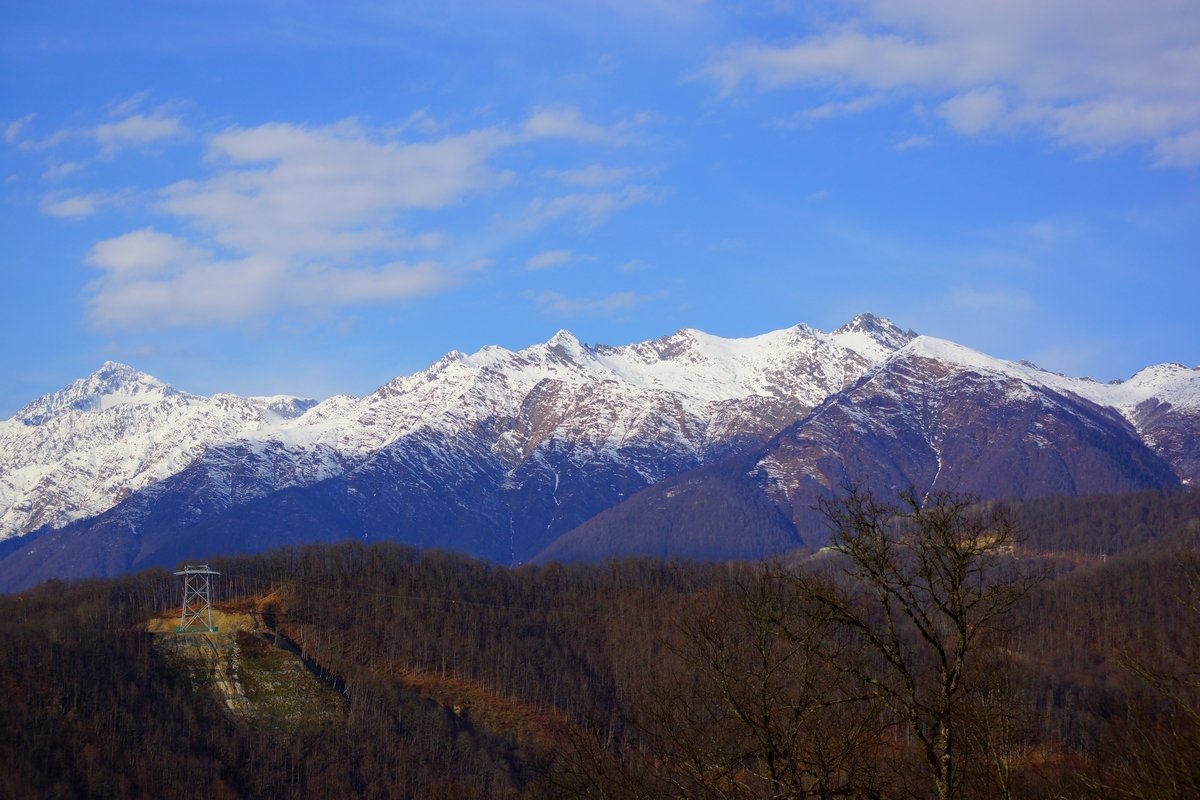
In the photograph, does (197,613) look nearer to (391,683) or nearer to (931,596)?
(391,683)

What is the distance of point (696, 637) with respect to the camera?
23.8 meters

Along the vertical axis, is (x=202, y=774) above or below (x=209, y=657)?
below

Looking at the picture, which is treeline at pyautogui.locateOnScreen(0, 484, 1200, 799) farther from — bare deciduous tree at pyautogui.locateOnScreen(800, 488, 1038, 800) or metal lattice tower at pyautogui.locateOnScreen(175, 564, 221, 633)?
bare deciduous tree at pyautogui.locateOnScreen(800, 488, 1038, 800)

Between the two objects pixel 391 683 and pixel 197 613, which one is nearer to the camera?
pixel 391 683

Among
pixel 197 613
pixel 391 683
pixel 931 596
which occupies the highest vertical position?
pixel 197 613

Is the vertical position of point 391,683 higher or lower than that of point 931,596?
lower

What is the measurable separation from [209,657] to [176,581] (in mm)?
49404

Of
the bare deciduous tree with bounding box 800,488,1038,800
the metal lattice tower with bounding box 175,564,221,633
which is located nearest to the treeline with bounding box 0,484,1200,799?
the metal lattice tower with bounding box 175,564,221,633

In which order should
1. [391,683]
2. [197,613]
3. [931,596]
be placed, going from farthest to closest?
[197,613], [391,683], [931,596]

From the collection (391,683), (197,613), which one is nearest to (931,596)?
(391,683)

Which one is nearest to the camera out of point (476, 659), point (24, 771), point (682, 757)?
point (682, 757)

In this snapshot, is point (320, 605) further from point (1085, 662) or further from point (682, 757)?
point (682, 757)

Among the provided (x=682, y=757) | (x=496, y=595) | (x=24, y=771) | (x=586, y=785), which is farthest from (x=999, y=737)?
(x=496, y=595)

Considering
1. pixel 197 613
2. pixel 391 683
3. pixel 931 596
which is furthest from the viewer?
pixel 197 613
